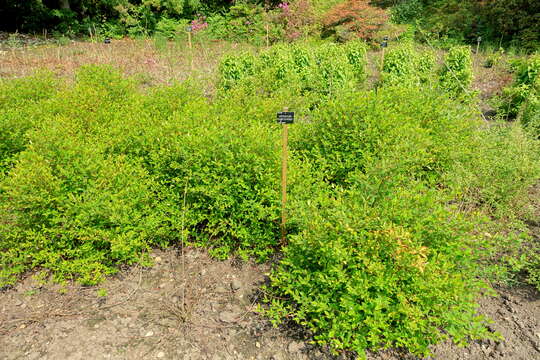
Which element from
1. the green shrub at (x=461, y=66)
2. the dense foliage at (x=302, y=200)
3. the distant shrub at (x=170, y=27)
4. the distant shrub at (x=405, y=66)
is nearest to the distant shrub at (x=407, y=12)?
the green shrub at (x=461, y=66)

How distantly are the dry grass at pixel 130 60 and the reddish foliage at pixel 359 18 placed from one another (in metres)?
3.61

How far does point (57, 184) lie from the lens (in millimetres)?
2891

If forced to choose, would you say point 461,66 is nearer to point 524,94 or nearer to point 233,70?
point 524,94

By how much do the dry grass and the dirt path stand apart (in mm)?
5026

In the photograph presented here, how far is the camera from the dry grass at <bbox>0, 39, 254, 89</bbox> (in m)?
8.02

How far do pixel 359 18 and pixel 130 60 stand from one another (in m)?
6.94

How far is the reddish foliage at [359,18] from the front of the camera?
11.0 metres

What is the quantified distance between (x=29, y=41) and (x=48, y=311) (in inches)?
507

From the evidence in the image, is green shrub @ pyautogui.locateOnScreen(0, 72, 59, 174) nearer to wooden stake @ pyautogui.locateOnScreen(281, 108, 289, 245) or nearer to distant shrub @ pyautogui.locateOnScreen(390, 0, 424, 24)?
wooden stake @ pyautogui.locateOnScreen(281, 108, 289, 245)

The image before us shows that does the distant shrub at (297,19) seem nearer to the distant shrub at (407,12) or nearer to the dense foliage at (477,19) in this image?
A: the distant shrub at (407,12)

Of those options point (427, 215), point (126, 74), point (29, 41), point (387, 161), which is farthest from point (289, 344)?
point (29, 41)

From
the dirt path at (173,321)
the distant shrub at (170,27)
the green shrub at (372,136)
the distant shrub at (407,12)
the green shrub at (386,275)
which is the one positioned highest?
the distant shrub at (407,12)

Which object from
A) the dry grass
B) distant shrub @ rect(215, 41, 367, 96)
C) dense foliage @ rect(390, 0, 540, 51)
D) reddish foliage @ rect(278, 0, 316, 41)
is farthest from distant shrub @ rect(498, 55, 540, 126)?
reddish foliage @ rect(278, 0, 316, 41)

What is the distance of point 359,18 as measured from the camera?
36.5ft
